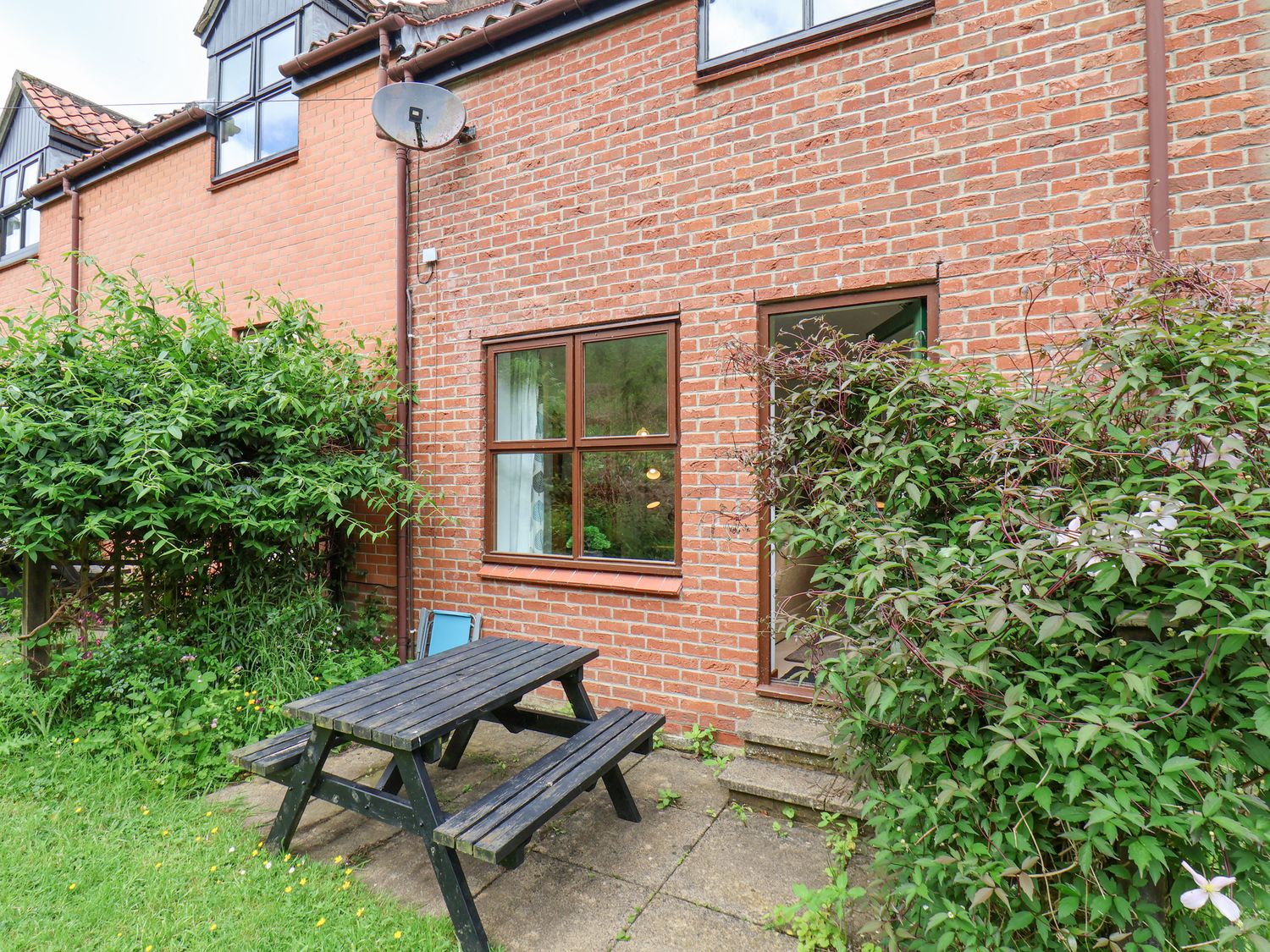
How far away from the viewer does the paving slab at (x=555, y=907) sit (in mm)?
2164

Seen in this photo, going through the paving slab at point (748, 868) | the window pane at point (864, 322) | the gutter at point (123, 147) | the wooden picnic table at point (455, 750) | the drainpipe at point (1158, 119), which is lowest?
the paving slab at point (748, 868)

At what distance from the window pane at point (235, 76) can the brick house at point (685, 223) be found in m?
1.68

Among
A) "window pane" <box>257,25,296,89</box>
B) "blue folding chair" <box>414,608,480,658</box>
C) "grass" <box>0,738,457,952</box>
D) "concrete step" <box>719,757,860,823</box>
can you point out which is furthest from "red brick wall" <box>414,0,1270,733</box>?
"window pane" <box>257,25,296,89</box>

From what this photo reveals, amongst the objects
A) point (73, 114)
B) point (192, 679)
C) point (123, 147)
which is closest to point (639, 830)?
point (192, 679)

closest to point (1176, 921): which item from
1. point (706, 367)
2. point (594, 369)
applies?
point (706, 367)

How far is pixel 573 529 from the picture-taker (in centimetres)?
437

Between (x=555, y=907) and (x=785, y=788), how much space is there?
1.22m

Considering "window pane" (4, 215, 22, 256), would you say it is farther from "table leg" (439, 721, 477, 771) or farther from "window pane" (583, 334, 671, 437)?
"table leg" (439, 721, 477, 771)

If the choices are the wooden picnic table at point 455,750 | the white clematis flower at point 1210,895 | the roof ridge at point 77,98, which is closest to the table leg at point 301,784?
the wooden picnic table at point 455,750

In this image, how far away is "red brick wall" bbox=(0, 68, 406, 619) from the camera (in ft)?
17.1

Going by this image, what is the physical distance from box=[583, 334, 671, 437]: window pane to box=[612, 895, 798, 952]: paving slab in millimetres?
2545

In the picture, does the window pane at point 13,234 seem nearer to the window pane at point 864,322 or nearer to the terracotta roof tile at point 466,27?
the terracotta roof tile at point 466,27

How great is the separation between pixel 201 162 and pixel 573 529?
241 inches

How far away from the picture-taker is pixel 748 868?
8.47 feet
